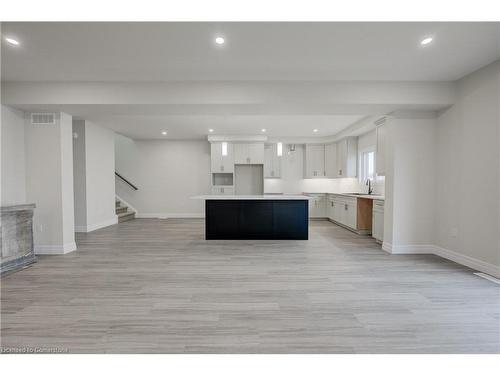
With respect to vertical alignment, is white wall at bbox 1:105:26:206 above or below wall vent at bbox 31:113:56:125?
below

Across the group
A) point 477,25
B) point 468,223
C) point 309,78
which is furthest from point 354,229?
point 477,25

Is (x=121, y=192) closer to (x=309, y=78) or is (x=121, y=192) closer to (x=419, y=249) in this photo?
(x=309, y=78)

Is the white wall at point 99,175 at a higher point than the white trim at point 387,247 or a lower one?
higher

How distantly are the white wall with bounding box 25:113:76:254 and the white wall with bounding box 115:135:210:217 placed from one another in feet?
14.7

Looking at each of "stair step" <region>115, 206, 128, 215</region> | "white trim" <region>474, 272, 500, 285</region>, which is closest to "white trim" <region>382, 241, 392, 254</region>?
"white trim" <region>474, 272, 500, 285</region>

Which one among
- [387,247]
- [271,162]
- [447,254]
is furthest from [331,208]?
[447,254]

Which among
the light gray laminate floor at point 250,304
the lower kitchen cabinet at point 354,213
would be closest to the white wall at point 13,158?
the light gray laminate floor at point 250,304

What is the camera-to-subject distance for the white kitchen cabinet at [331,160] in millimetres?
8131

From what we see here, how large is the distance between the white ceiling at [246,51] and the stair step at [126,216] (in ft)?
15.4

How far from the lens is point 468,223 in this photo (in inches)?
140

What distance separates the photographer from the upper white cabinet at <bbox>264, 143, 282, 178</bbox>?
27.6ft

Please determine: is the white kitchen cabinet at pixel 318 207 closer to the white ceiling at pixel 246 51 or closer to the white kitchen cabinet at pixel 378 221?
the white kitchen cabinet at pixel 378 221

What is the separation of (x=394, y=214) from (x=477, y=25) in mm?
2796

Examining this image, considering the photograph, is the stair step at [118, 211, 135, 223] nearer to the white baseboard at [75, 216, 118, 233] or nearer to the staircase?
the staircase
